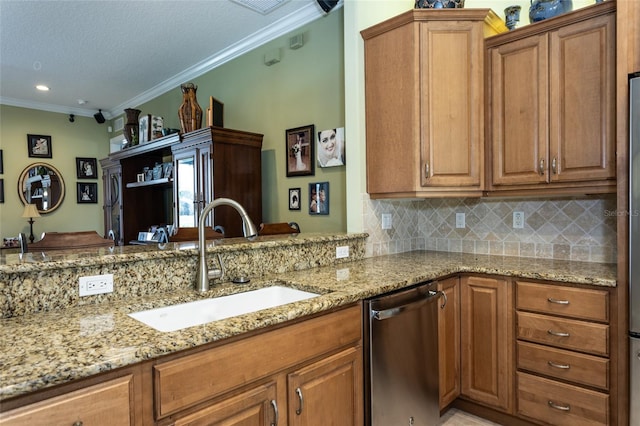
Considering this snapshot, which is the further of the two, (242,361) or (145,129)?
(145,129)

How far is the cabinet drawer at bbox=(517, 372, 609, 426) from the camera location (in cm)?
191

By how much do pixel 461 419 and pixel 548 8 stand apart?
2488 millimetres

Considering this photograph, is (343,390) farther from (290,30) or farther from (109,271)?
(290,30)

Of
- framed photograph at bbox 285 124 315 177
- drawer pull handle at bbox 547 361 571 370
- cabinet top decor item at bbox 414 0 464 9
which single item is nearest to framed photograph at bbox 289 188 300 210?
framed photograph at bbox 285 124 315 177

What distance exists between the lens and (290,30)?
3580 mm

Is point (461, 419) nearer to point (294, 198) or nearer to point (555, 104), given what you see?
point (555, 104)

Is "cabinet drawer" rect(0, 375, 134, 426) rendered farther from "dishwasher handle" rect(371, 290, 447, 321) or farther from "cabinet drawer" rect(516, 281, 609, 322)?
"cabinet drawer" rect(516, 281, 609, 322)

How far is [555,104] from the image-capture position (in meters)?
2.21

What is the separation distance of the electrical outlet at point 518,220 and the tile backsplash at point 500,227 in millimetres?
20

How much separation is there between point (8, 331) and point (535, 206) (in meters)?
2.80

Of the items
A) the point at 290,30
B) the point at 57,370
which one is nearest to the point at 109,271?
the point at 57,370

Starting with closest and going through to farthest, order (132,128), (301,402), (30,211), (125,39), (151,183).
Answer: (301,402) < (125,39) < (151,183) < (132,128) < (30,211)

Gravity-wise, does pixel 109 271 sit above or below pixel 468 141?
below

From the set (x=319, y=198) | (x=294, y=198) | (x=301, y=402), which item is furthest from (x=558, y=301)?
(x=294, y=198)
